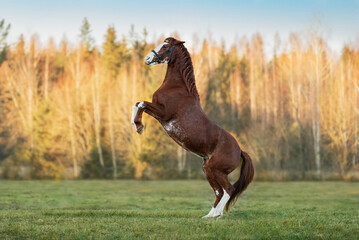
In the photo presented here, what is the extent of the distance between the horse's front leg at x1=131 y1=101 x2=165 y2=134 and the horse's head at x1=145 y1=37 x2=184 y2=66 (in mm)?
867

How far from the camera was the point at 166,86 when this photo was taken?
8.23m

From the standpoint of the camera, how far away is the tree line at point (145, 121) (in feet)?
112

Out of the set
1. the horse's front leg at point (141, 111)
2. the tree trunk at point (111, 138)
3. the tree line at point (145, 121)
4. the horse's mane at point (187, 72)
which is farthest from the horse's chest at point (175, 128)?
the tree trunk at point (111, 138)

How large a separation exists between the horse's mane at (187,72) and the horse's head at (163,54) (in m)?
0.16

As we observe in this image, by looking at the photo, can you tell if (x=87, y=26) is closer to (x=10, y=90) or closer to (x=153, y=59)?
(x=10, y=90)

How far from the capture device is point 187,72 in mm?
8367

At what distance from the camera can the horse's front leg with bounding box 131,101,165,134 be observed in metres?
7.67

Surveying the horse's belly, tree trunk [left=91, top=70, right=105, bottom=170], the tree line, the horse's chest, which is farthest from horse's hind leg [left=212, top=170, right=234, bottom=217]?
tree trunk [left=91, top=70, right=105, bottom=170]

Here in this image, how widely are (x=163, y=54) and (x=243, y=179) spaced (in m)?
2.72

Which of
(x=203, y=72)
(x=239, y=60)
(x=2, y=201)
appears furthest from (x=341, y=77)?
(x=2, y=201)

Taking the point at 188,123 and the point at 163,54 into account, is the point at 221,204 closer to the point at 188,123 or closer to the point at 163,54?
the point at 188,123

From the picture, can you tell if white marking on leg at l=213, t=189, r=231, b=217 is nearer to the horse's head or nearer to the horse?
the horse

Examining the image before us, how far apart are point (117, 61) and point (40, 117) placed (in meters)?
19.0

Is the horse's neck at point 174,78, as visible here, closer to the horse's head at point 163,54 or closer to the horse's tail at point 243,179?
the horse's head at point 163,54
